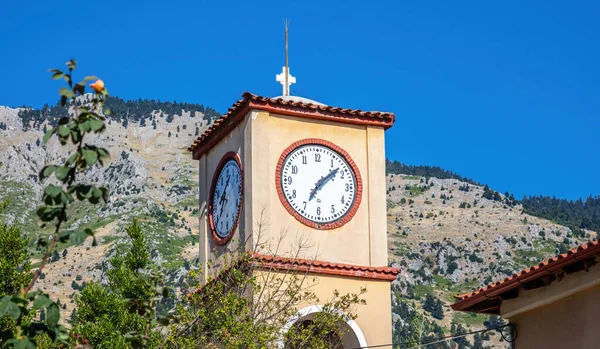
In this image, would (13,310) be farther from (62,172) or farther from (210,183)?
(210,183)

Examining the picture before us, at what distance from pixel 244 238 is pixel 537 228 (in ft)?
314

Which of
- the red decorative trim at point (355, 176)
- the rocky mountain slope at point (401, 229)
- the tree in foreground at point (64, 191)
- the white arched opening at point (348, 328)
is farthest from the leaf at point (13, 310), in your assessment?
the rocky mountain slope at point (401, 229)

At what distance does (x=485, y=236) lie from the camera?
11306 centimetres

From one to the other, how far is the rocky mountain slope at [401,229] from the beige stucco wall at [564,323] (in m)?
67.7

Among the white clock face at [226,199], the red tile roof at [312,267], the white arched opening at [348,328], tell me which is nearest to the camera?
the red tile roof at [312,267]

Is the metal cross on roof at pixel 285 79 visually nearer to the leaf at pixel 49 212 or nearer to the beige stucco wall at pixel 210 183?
the beige stucco wall at pixel 210 183

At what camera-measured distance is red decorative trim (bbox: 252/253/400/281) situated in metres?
19.5

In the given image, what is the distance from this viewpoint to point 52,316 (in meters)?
7.24

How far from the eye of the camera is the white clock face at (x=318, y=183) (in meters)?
20.5

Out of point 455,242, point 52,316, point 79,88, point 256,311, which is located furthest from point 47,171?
point 455,242

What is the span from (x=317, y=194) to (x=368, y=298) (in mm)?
Result: 1948

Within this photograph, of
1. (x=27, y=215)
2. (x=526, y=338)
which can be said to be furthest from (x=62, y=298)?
(x=526, y=338)

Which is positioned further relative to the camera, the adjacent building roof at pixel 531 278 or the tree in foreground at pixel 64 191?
the adjacent building roof at pixel 531 278

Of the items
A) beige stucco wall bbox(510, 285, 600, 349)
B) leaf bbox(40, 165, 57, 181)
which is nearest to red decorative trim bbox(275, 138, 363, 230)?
beige stucco wall bbox(510, 285, 600, 349)
